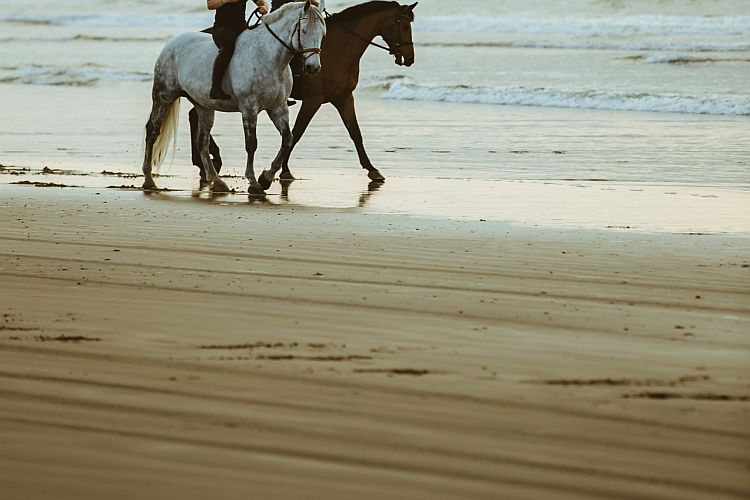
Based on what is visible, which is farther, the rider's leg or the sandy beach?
the rider's leg

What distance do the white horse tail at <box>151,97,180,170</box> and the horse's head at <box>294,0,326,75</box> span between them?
174 cm

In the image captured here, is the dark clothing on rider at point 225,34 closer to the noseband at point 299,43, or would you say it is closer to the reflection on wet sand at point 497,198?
the noseband at point 299,43

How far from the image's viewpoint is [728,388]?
12.6 feet

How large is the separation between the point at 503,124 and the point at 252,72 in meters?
7.77

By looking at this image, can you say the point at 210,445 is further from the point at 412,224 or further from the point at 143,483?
the point at 412,224

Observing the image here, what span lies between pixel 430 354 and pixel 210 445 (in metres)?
1.26

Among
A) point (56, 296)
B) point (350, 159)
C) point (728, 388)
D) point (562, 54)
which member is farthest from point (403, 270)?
point (562, 54)

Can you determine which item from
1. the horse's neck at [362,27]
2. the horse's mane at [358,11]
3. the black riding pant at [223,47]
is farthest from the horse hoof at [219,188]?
the horse's mane at [358,11]

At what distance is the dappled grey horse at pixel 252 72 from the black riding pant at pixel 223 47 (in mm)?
52

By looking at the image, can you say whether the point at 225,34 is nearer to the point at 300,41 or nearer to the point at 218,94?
the point at 218,94

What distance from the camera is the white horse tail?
1125 centimetres

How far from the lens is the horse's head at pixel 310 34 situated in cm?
1005

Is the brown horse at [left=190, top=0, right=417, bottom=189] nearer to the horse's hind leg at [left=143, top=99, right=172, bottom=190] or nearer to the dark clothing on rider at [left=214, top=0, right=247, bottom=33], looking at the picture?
the horse's hind leg at [left=143, top=99, right=172, bottom=190]

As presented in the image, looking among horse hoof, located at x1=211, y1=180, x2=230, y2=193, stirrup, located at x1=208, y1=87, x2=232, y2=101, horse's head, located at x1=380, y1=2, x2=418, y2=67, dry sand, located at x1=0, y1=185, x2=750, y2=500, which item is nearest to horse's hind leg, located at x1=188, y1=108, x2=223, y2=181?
stirrup, located at x1=208, y1=87, x2=232, y2=101
